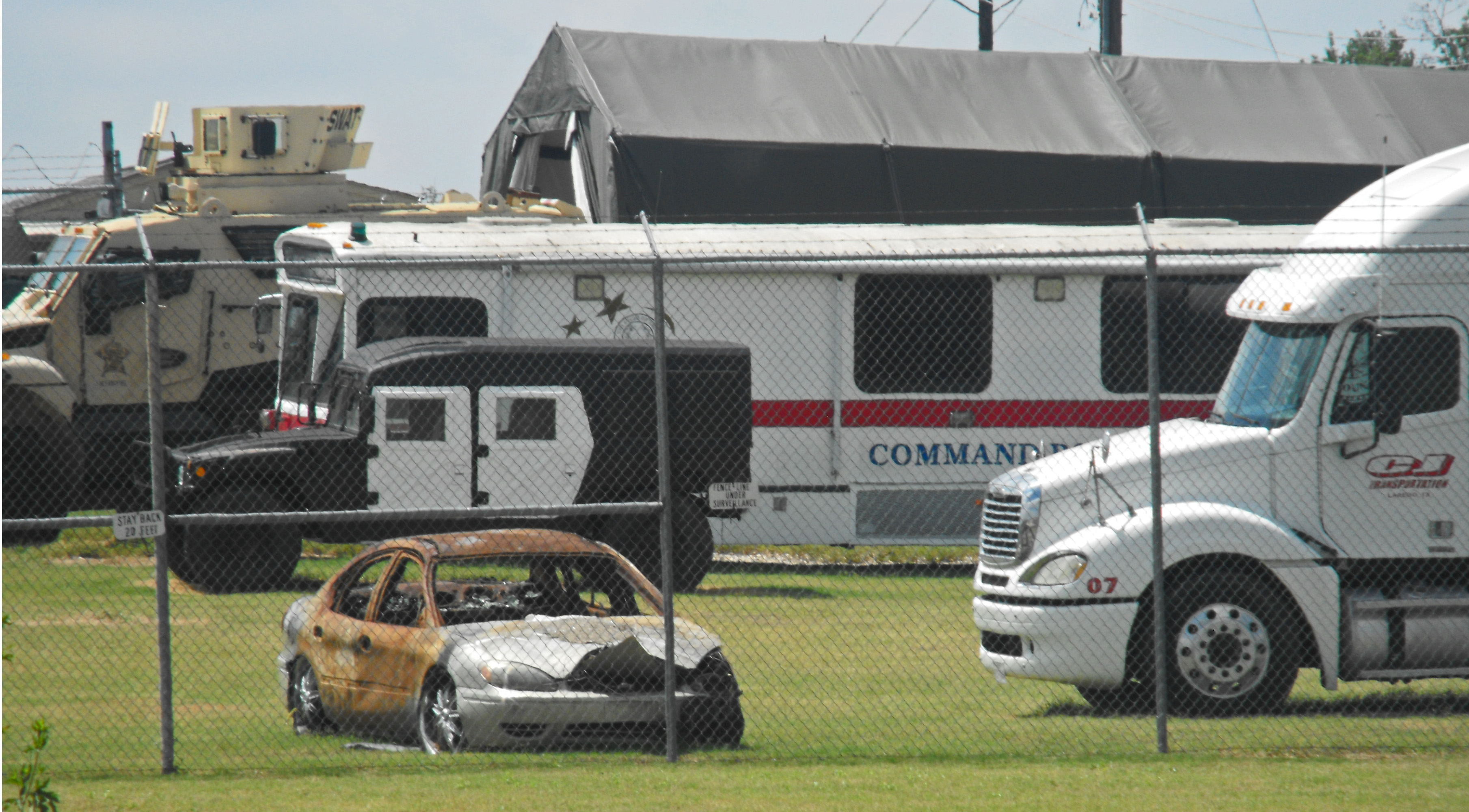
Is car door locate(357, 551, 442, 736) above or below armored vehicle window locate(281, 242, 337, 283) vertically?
below

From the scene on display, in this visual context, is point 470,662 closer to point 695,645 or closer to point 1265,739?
point 695,645

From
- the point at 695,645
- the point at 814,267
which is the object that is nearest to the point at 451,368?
the point at 814,267

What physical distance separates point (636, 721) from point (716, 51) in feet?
44.4

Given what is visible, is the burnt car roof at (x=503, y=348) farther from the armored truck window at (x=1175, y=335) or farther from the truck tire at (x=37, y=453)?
the armored truck window at (x=1175, y=335)

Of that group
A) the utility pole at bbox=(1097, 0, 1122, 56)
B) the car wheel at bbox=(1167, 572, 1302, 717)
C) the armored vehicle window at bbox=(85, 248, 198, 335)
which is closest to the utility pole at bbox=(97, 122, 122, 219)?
the armored vehicle window at bbox=(85, 248, 198, 335)

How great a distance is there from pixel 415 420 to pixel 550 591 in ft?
16.1

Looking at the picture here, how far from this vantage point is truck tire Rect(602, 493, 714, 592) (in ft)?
45.1

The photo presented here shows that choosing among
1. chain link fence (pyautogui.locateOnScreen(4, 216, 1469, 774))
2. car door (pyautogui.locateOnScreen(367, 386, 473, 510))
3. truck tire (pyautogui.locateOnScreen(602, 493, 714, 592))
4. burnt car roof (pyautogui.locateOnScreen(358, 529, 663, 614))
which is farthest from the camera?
truck tire (pyautogui.locateOnScreen(602, 493, 714, 592))

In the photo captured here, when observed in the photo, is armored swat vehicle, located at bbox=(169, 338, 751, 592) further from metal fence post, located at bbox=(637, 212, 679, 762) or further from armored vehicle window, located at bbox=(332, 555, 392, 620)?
metal fence post, located at bbox=(637, 212, 679, 762)

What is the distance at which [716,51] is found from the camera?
65.8ft

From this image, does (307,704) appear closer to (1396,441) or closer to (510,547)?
(510,547)

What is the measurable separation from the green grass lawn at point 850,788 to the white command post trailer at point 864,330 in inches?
282

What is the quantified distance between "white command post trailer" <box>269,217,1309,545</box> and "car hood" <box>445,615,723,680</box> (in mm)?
6751

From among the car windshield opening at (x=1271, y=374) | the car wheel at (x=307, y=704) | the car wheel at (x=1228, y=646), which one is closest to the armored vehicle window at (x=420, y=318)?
the car wheel at (x=307, y=704)
